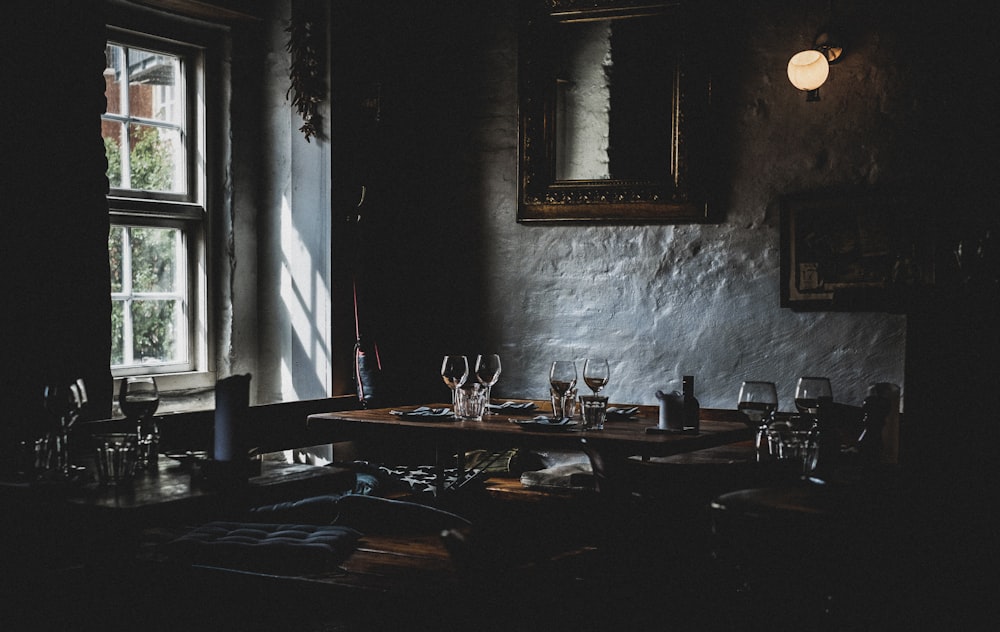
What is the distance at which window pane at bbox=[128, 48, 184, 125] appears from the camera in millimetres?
4262

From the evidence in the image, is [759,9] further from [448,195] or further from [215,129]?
[215,129]

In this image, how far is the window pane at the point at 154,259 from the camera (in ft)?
14.2

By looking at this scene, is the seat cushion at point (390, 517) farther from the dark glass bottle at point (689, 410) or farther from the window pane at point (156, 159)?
the window pane at point (156, 159)

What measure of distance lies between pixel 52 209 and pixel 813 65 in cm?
294

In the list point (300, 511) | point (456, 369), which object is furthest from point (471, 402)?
point (300, 511)

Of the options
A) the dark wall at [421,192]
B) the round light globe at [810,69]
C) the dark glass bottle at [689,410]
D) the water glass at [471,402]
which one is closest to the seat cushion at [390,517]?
the water glass at [471,402]

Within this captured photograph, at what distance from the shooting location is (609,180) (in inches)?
184

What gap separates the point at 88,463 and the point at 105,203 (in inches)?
50.6

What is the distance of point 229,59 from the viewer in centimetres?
459

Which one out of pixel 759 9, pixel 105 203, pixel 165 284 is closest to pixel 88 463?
pixel 105 203

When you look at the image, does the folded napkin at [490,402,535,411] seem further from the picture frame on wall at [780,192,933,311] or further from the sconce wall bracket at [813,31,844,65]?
the sconce wall bracket at [813,31,844,65]

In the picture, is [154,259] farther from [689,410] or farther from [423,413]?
[689,410]

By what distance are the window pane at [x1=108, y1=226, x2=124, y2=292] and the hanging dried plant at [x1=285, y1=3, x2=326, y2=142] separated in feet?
3.05

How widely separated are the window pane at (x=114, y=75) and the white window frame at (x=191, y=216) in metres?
0.12
